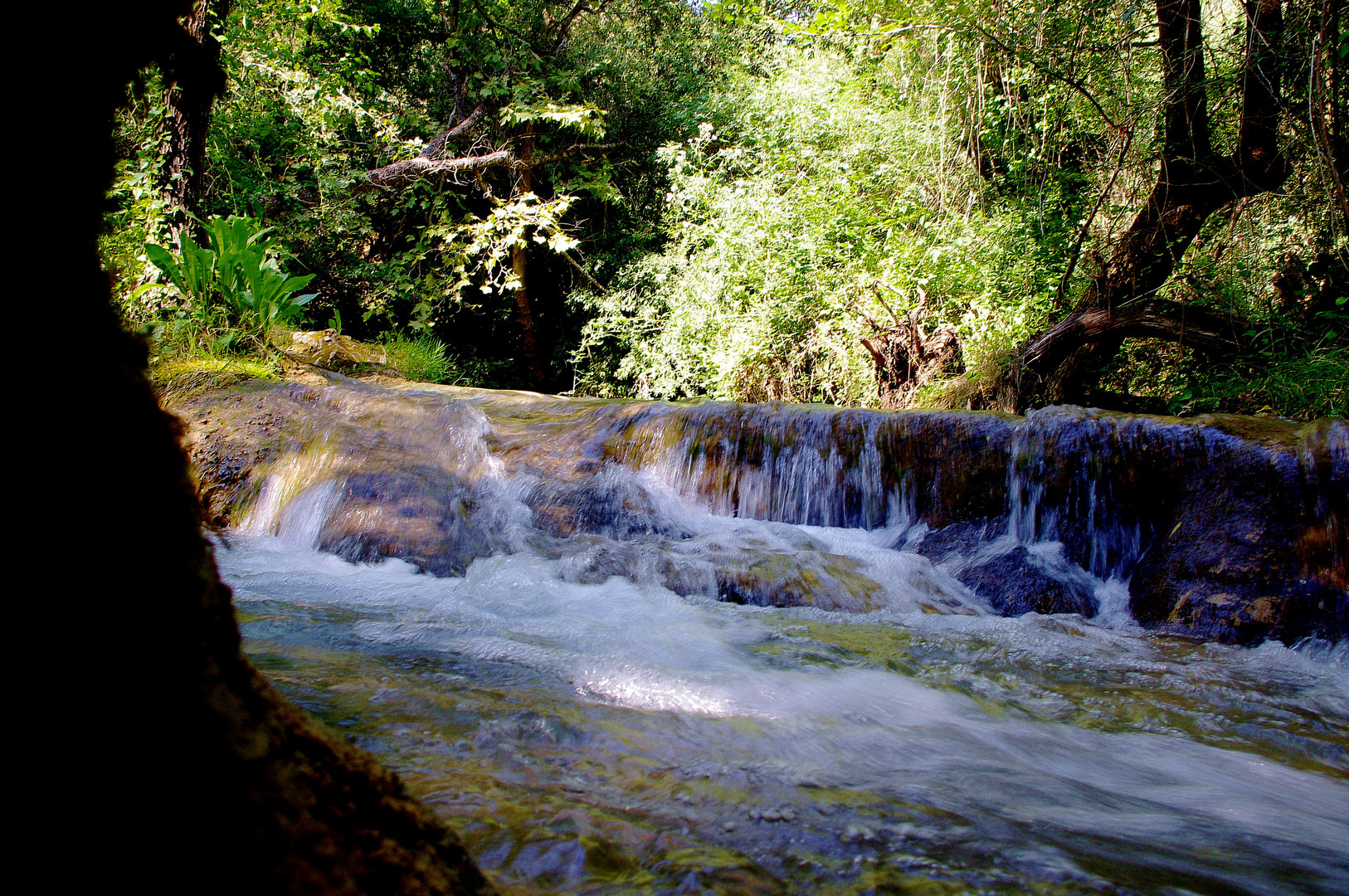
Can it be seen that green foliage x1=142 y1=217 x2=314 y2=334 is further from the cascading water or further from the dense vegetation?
the cascading water

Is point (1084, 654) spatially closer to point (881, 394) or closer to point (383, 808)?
point (383, 808)

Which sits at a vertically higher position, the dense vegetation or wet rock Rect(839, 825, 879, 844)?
the dense vegetation

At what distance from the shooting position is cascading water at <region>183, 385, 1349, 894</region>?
142cm

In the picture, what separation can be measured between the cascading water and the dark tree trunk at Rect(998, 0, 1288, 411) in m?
2.46

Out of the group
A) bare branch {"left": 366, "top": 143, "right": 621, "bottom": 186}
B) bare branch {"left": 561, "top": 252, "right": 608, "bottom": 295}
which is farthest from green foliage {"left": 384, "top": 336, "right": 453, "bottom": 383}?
bare branch {"left": 561, "top": 252, "right": 608, "bottom": 295}

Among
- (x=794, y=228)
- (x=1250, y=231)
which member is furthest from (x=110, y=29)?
(x=794, y=228)

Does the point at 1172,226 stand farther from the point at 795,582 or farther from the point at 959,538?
the point at 795,582

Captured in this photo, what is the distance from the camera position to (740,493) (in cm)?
578

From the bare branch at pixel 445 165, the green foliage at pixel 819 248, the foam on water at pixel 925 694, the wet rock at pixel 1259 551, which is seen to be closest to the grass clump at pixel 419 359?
the bare branch at pixel 445 165

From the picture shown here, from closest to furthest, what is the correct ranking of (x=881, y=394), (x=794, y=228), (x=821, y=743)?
(x=821, y=743) < (x=881, y=394) < (x=794, y=228)

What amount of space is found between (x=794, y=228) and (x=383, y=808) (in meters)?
9.62

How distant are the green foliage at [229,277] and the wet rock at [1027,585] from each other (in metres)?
6.21

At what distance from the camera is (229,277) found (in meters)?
6.41

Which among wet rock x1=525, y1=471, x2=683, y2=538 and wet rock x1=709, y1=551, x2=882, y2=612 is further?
wet rock x1=525, y1=471, x2=683, y2=538
